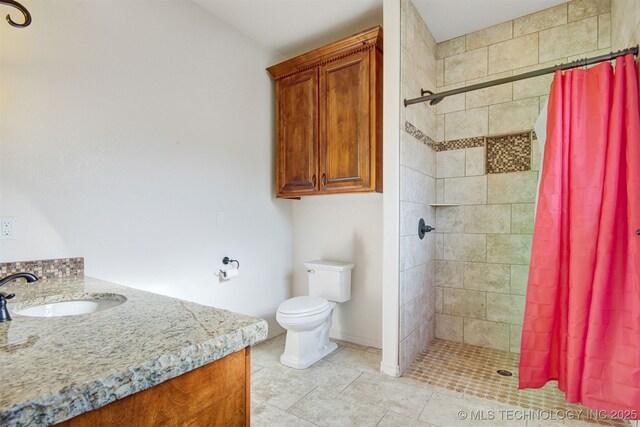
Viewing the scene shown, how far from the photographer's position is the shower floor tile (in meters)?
1.80

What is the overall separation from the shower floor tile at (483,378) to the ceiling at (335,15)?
2.57m

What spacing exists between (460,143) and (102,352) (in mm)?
2769

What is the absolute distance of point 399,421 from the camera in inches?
66.2

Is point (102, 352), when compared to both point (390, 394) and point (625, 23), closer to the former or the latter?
point (390, 394)

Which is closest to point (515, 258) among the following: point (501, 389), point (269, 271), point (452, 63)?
point (501, 389)

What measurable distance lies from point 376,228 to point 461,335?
1151 millimetres

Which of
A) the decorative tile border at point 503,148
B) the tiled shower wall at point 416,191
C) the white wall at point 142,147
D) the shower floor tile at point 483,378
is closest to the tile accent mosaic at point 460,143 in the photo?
the decorative tile border at point 503,148

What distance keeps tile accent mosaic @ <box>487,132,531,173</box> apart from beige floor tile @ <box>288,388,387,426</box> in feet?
6.44

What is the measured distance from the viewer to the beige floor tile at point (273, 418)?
65.9 inches

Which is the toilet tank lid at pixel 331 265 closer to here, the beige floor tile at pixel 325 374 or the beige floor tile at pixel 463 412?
the beige floor tile at pixel 325 374

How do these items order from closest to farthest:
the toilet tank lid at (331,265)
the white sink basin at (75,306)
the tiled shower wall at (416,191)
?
1. the white sink basin at (75,306)
2. the tiled shower wall at (416,191)
3. the toilet tank lid at (331,265)

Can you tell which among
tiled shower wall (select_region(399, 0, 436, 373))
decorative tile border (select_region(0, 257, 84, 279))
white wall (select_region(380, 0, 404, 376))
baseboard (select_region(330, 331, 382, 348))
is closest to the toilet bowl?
baseboard (select_region(330, 331, 382, 348))

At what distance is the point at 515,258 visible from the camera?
8.14ft

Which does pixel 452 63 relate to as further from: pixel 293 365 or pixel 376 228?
pixel 293 365
